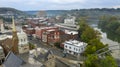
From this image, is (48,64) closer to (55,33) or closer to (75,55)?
(75,55)

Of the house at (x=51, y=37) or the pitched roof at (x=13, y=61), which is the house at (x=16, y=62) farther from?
the house at (x=51, y=37)

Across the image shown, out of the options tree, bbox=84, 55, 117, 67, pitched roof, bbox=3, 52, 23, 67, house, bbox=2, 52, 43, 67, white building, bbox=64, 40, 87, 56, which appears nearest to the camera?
house, bbox=2, 52, 43, 67

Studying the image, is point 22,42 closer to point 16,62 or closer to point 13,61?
point 13,61

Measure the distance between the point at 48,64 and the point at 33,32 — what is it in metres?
28.7

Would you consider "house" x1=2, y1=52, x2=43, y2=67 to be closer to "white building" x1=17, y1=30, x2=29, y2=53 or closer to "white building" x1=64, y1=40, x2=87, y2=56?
"white building" x1=17, y1=30, x2=29, y2=53

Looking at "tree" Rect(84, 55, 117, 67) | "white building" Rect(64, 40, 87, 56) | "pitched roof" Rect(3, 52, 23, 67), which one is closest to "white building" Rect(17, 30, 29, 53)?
"pitched roof" Rect(3, 52, 23, 67)

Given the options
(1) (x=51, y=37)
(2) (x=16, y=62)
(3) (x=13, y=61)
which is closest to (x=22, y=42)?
(3) (x=13, y=61)

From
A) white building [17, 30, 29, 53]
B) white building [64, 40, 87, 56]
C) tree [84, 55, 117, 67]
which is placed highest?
white building [17, 30, 29, 53]

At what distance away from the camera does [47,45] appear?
36.2 meters

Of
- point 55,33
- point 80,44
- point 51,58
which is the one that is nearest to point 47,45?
point 55,33

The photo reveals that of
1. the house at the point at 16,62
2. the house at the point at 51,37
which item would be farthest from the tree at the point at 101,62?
the house at the point at 51,37

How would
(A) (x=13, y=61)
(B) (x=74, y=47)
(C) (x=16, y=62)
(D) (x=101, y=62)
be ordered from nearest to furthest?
(C) (x=16, y=62)
(A) (x=13, y=61)
(D) (x=101, y=62)
(B) (x=74, y=47)

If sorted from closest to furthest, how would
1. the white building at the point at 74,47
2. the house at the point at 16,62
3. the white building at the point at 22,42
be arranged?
the house at the point at 16,62 < the white building at the point at 22,42 < the white building at the point at 74,47

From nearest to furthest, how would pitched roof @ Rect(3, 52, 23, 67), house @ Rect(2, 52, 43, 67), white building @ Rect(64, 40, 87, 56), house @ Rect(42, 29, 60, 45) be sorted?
house @ Rect(2, 52, 43, 67) < pitched roof @ Rect(3, 52, 23, 67) < white building @ Rect(64, 40, 87, 56) < house @ Rect(42, 29, 60, 45)
